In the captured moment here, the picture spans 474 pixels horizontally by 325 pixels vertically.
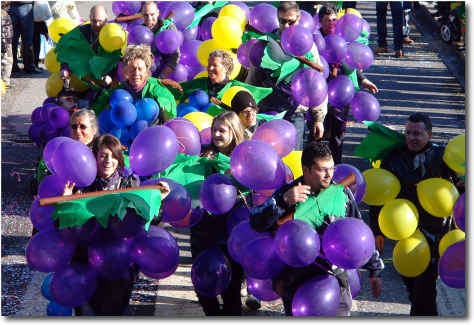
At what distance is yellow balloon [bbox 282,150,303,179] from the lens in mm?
5180

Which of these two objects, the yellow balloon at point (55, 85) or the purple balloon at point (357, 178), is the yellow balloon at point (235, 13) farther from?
the purple balloon at point (357, 178)

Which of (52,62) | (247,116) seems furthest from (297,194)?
(52,62)

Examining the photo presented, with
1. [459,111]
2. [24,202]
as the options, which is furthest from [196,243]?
[459,111]

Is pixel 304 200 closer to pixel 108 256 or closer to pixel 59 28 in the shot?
pixel 108 256

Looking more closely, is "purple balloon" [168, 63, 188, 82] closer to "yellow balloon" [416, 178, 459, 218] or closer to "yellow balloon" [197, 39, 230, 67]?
"yellow balloon" [197, 39, 230, 67]

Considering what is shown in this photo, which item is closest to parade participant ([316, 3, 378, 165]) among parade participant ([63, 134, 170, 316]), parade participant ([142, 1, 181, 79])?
parade participant ([142, 1, 181, 79])

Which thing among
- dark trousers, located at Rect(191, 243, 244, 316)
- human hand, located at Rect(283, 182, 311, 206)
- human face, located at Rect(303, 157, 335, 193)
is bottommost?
dark trousers, located at Rect(191, 243, 244, 316)

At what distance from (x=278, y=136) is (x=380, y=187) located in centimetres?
76

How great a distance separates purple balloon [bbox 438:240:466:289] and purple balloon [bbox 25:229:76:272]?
213 cm

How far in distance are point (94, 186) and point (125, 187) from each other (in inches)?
7.3

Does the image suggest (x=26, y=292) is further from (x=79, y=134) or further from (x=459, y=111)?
(x=459, y=111)

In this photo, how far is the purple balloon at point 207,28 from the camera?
8570 mm

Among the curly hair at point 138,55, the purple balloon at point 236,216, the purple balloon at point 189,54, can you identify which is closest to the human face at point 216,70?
the curly hair at point 138,55

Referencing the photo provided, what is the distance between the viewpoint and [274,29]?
7219mm
